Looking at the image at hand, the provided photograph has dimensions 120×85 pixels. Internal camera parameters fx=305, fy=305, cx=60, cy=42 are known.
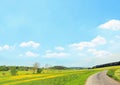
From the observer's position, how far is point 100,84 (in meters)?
39.7

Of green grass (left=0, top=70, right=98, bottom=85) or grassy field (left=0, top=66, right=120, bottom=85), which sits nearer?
green grass (left=0, top=70, right=98, bottom=85)

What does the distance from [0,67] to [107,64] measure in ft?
212

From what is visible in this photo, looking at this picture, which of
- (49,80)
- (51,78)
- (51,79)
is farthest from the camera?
(51,78)

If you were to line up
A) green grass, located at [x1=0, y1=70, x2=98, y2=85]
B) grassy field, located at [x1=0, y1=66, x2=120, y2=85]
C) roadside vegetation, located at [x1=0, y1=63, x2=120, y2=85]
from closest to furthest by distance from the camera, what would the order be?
1. green grass, located at [x1=0, y1=70, x2=98, y2=85]
2. grassy field, located at [x1=0, y1=66, x2=120, y2=85]
3. roadside vegetation, located at [x1=0, y1=63, x2=120, y2=85]

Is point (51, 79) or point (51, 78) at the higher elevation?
point (51, 78)

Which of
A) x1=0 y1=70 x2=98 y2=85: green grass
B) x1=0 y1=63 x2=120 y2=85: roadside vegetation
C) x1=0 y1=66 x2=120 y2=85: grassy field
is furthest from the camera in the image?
x1=0 y1=63 x2=120 y2=85: roadside vegetation

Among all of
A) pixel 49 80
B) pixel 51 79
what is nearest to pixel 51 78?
pixel 51 79

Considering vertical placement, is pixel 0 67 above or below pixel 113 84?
above

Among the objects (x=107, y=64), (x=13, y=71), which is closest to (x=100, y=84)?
(x=13, y=71)

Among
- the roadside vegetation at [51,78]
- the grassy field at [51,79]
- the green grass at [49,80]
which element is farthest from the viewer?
→ the roadside vegetation at [51,78]

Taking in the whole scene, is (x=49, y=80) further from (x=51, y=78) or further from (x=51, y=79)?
(x=51, y=78)

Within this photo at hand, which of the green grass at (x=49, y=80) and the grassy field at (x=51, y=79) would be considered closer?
the green grass at (x=49, y=80)

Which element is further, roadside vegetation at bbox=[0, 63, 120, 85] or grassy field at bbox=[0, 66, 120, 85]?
roadside vegetation at bbox=[0, 63, 120, 85]

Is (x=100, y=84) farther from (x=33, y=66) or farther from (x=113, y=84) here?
(x=33, y=66)
